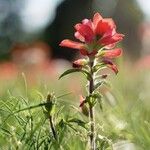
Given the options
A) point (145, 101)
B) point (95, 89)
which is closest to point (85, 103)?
point (95, 89)

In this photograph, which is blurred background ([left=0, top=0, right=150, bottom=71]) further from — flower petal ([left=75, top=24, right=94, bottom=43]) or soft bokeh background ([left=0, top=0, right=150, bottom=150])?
flower petal ([left=75, top=24, right=94, bottom=43])

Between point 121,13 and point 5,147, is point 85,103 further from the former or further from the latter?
point 121,13

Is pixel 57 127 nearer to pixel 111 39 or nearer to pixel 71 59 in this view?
pixel 111 39

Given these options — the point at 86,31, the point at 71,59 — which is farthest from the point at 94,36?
the point at 71,59

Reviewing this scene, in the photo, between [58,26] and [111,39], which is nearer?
[111,39]

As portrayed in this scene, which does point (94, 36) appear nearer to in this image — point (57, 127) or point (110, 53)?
point (110, 53)

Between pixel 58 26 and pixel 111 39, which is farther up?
pixel 58 26

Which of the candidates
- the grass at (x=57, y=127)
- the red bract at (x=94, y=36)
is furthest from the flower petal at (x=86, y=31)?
the grass at (x=57, y=127)

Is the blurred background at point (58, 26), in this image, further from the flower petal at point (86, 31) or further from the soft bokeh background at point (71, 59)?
the flower petal at point (86, 31)

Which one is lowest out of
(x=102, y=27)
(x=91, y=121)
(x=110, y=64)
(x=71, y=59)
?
(x=91, y=121)
